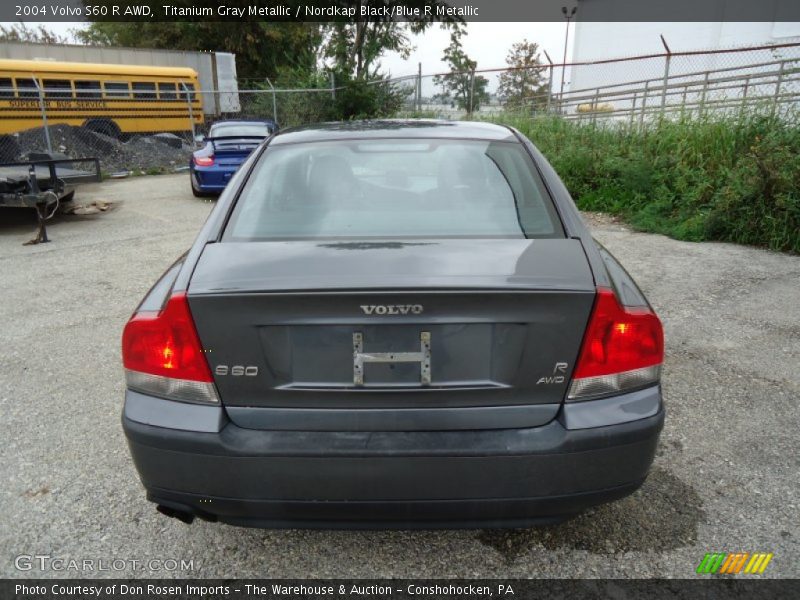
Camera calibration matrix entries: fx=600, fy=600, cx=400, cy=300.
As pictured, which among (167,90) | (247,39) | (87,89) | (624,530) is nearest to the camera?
(624,530)

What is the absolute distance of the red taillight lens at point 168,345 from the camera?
73.4 inches

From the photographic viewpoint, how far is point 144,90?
18781 millimetres

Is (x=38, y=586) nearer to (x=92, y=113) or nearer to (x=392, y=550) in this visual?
(x=392, y=550)

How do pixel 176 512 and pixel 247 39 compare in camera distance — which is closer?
pixel 176 512

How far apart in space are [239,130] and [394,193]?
33.5 feet

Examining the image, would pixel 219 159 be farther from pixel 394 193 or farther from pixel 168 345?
pixel 168 345

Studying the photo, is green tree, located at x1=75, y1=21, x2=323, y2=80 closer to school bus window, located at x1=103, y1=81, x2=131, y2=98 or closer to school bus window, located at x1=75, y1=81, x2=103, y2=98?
school bus window, located at x1=103, y1=81, x2=131, y2=98

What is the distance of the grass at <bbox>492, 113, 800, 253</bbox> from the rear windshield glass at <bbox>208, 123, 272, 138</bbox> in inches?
218

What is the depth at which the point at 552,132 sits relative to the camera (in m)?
11.2

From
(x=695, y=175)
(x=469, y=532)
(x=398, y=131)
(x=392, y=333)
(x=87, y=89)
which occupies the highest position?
(x=87, y=89)

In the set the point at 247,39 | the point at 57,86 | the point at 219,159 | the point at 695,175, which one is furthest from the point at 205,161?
the point at 247,39

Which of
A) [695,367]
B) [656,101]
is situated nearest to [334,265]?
[695,367]

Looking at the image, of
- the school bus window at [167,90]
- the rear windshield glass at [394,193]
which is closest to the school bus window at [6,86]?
the school bus window at [167,90]

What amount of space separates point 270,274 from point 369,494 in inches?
29.2
